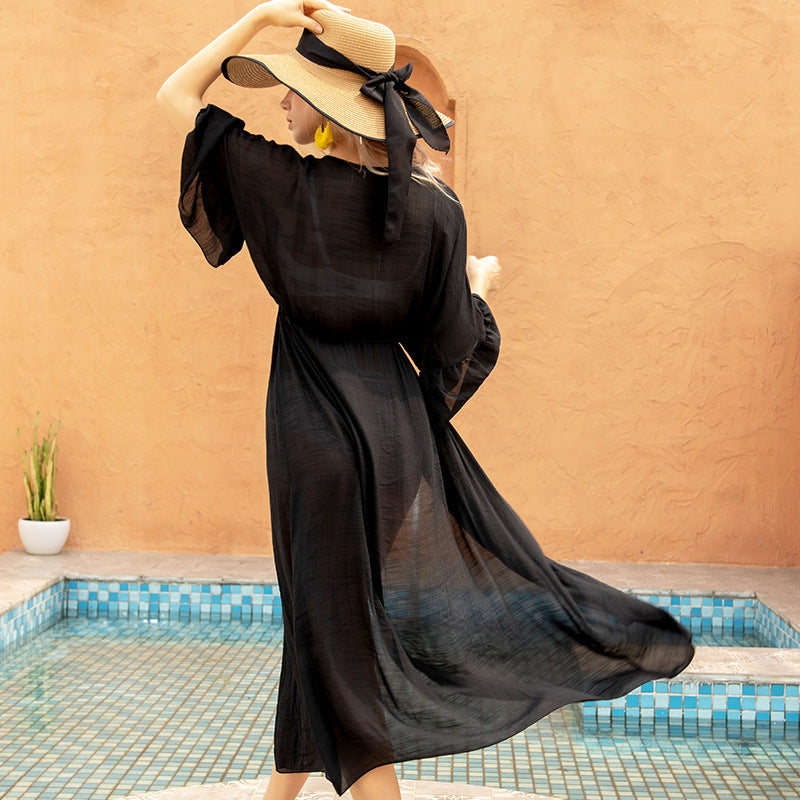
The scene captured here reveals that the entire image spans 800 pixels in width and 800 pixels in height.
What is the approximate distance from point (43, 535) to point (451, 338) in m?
4.33

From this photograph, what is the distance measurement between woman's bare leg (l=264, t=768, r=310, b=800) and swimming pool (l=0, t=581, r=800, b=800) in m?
1.09

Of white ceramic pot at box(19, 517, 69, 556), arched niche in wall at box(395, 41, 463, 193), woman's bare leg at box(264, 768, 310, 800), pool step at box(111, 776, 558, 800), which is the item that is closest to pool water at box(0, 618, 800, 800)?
pool step at box(111, 776, 558, 800)

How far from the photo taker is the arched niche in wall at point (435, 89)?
5.89 metres

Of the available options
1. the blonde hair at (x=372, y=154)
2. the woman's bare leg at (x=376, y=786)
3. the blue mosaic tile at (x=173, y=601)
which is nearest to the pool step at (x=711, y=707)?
the woman's bare leg at (x=376, y=786)

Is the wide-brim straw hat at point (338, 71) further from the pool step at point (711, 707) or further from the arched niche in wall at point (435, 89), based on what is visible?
the arched niche in wall at point (435, 89)

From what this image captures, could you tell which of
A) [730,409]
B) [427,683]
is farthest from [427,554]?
[730,409]

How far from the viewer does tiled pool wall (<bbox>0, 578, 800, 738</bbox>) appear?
12.2 feet

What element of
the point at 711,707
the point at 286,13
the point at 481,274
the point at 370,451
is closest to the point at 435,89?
the point at 711,707

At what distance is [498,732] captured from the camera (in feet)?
6.37

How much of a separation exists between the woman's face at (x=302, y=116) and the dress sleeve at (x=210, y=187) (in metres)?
0.10

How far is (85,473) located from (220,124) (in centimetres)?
452

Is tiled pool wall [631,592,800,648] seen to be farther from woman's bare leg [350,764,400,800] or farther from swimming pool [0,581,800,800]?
woman's bare leg [350,764,400,800]

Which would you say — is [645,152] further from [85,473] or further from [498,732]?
[498,732]

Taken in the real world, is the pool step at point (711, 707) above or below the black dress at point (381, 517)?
below
